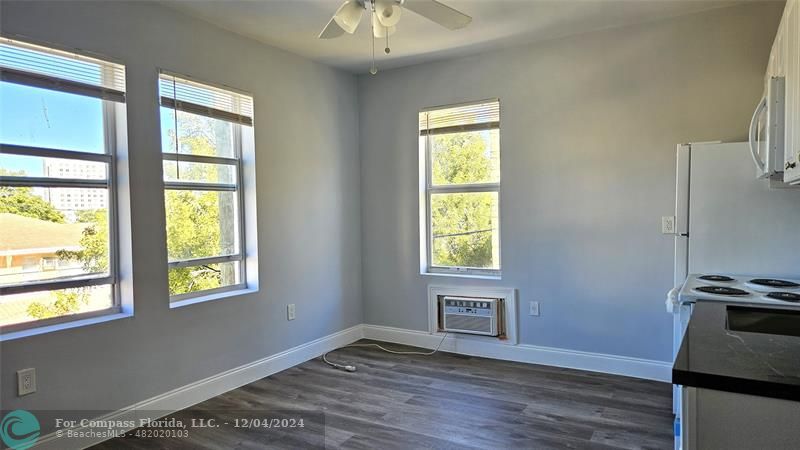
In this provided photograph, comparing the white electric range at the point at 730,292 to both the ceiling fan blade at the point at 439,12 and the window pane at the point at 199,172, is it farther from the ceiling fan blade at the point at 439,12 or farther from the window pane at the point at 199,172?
the window pane at the point at 199,172

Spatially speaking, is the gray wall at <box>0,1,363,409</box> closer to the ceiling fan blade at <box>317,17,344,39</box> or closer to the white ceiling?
the white ceiling

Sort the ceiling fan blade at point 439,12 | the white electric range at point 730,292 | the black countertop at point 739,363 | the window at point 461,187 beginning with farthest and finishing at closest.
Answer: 1. the window at point 461,187
2. the ceiling fan blade at point 439,12
3. the white electric range at point 730,292
4. the black countertop at point 739,363

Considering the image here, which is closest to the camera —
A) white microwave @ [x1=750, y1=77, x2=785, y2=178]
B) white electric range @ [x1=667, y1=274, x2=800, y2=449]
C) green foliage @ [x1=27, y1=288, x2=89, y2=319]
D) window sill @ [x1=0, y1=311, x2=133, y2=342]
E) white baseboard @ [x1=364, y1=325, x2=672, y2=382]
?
white microwave @ [x1=750, y1=77, x2=785, y2=178]

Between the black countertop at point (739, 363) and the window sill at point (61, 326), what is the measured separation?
275 cm

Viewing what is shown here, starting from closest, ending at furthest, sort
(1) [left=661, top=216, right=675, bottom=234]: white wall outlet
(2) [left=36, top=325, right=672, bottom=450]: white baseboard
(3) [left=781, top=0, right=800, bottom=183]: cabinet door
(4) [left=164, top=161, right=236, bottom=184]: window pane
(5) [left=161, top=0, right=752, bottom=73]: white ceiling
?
(3) [left=781, top=0, right=800, bottom=183]: cabinet door < (2) [left=36, top=325, right=672, bottom=450]: white baseboard < (5) [left=161, top=0, right=752, bottom=73]: white ceiling < (4) [left=164, top=161, right=236, bottom=184]: window pane < (1) [left=661, top=216, right=675, bottom=234]: white wall outlet

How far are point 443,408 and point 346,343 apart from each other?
163 centimetres

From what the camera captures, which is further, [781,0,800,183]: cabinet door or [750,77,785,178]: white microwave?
[750,77,785,178]: white microwave

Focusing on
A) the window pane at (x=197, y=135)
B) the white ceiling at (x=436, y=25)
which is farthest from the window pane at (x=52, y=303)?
the white ceiling at (x=436, y=25)

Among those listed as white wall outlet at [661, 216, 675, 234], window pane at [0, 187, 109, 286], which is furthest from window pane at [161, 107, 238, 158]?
white wall outlet at [661, 216, 675, 234]

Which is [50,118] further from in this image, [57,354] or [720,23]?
[720,23]

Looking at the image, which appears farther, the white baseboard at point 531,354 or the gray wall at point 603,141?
the white baseboard at point 531,354

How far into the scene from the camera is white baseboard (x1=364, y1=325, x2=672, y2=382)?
3.46m

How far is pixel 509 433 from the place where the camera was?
2.69 m

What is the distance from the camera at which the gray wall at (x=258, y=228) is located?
2.54 metres
